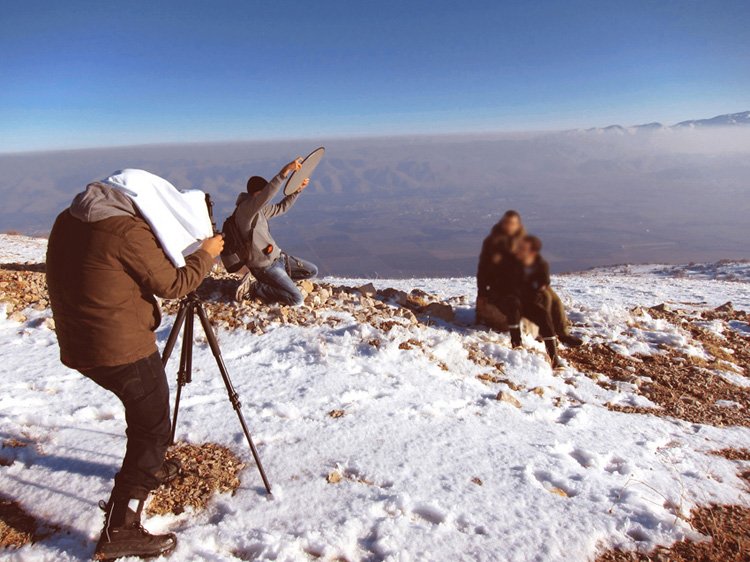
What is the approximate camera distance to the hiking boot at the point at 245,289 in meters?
9.05

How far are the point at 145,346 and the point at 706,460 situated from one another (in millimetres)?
6070

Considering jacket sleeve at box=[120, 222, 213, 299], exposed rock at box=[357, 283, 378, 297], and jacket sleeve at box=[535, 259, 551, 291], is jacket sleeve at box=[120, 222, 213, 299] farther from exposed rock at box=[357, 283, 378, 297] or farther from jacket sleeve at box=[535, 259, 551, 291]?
exposed rock at box=[357, 283, 378, 297]

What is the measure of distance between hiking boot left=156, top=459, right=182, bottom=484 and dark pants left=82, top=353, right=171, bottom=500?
24.9 inches

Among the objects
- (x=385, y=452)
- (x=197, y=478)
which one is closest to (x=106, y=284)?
(x=197, y=478)

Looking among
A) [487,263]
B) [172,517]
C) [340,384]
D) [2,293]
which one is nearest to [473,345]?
[340,384]

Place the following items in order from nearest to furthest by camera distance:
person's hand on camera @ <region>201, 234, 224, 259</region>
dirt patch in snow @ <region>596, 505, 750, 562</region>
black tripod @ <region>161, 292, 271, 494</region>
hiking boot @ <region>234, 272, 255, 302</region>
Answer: person's hand on camera @ <region>201, 234, 224, 259</region> → dirt patch in snow @ <region>596, 505, 750, 562</region> → black tripod @ <region>161, 292, 271, 494</region> → hiking boot @ <region>234, 272, 255, 302</region>

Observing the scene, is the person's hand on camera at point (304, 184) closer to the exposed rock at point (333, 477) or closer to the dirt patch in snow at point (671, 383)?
the exposed rock at point (333, 477)

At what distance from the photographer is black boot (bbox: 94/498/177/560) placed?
3537 millimetres

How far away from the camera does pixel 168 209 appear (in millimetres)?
3445

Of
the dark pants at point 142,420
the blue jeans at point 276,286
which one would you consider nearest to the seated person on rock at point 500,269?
the dark pants at point 142,420

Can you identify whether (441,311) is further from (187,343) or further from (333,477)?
(187,343)

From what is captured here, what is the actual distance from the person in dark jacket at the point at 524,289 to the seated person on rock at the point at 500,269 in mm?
18

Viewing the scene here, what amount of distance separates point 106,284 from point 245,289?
20.1 feet

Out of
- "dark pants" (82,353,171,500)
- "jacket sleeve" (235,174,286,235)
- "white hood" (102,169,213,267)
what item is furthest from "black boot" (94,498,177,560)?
"jacket sleeve" (235,174,286,235)
